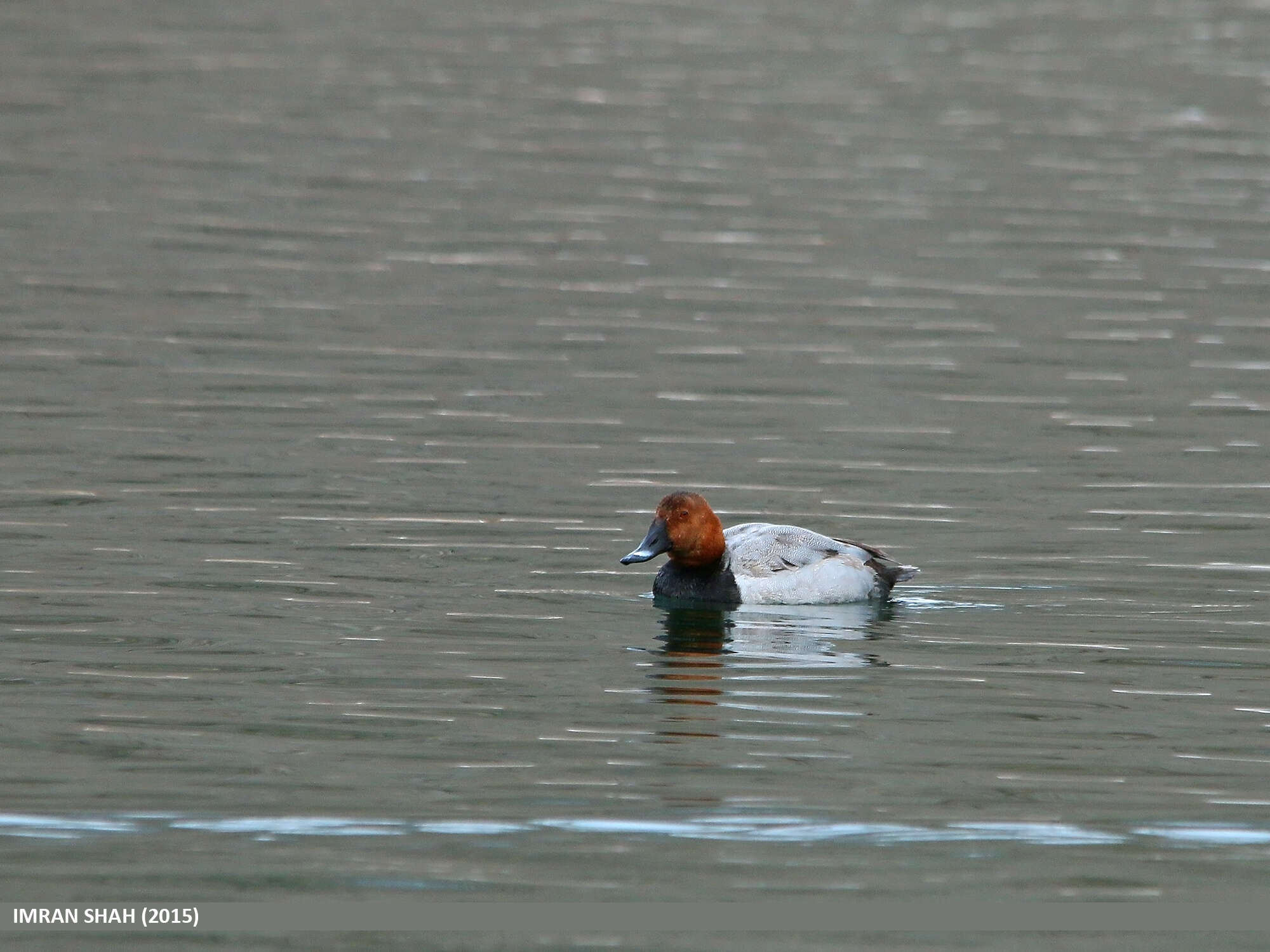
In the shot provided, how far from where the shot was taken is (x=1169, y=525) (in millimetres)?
13484

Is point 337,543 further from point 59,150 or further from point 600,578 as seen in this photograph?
point 59,150

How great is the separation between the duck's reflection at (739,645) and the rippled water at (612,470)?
49 millimetres

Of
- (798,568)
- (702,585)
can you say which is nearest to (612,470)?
(702,585)

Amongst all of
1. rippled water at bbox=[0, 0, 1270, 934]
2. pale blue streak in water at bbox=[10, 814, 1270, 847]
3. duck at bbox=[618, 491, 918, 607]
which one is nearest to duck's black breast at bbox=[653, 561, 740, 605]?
duck at bbox=[618, 491, 918, 607]

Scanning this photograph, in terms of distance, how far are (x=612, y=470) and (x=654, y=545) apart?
Answer: 9.65 feet

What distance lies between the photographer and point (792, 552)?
11914 mm

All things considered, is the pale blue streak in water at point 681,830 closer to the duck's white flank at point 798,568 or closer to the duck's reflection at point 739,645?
the duck's reflection at point 739,645

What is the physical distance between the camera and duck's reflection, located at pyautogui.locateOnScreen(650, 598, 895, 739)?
10086mm

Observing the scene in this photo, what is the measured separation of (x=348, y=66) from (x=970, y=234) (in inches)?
466

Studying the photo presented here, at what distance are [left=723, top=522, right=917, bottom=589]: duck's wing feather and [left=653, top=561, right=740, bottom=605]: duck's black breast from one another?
3.7 inches

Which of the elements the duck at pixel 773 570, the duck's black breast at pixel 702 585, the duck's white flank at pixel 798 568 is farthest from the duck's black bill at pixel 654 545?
the duck's white flank at pixel 798 568

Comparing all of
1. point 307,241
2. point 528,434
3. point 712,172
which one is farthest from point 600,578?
point 712,172

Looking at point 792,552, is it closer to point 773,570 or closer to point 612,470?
point 773,570

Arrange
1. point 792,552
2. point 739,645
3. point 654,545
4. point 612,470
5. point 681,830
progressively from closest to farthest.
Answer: point 681,830, point 739,645, point 654,545, point 792,552, point 612,470
